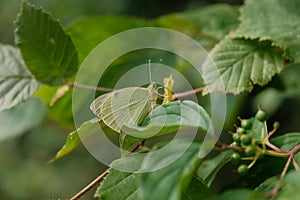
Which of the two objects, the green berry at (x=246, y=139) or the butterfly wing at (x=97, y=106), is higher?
the green berry at (x=246, y=139)

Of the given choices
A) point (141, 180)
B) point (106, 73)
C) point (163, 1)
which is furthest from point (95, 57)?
point (163, 1)

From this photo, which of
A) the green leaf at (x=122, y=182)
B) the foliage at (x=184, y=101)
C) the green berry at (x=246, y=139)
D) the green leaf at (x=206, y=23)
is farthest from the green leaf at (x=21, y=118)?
the green berry at (x=246, y=139)

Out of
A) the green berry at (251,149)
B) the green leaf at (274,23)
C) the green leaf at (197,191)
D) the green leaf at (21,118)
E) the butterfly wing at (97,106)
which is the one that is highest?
the green leaf at (274,23)

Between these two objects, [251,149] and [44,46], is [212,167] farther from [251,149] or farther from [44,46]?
[44,46]

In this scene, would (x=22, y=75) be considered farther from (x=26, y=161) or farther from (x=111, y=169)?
(x=26, y=161)

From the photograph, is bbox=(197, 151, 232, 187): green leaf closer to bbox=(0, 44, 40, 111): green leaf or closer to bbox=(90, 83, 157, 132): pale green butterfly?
bbox=(90, 83, 157, 132): pale green butterfly

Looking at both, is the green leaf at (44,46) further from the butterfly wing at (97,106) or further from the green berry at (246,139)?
the green berry at (246,139)
